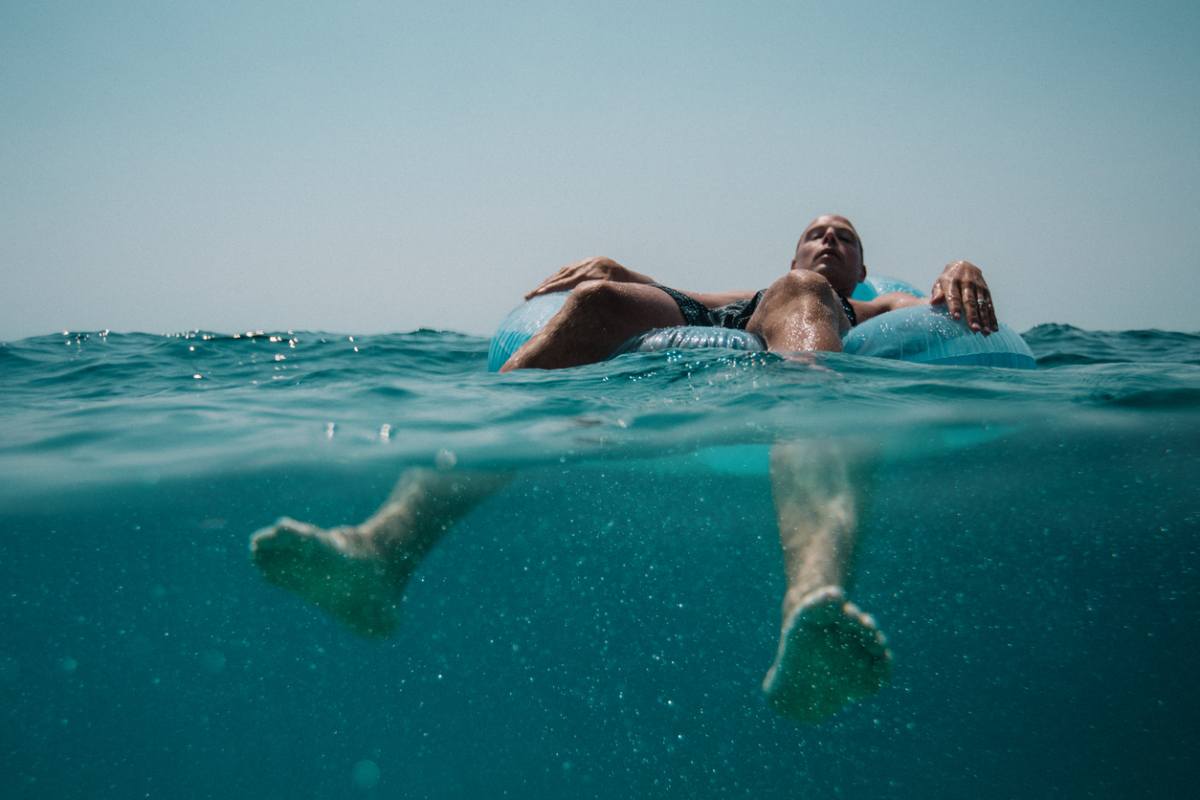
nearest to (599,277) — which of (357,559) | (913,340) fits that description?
(913,340)

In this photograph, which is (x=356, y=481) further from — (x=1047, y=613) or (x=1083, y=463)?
(x=1047, y=613)

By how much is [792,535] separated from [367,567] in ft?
5.95

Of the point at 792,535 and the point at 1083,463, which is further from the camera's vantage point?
the point at 1083,463

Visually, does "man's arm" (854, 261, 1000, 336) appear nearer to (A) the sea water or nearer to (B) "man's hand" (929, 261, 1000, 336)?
(B) "man's hand" (929, 261, 1000, 336)

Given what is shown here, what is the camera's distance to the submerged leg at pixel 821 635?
2.76 metres

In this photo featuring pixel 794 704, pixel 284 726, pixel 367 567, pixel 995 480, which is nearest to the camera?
pixel 794 704

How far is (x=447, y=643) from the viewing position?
32.6ft

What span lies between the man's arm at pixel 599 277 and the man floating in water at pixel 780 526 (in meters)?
0.51

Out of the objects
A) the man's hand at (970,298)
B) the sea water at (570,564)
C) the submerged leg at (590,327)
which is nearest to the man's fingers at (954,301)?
the man's hand at (970,298)

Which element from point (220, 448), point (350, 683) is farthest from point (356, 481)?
point (350, 683)

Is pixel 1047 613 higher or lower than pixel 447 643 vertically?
lower

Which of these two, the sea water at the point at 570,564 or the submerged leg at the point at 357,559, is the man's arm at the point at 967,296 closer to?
the sea water at the point at 570,564

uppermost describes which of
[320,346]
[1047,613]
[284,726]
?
[320,346]

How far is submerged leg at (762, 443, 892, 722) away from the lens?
2764 millimetres
